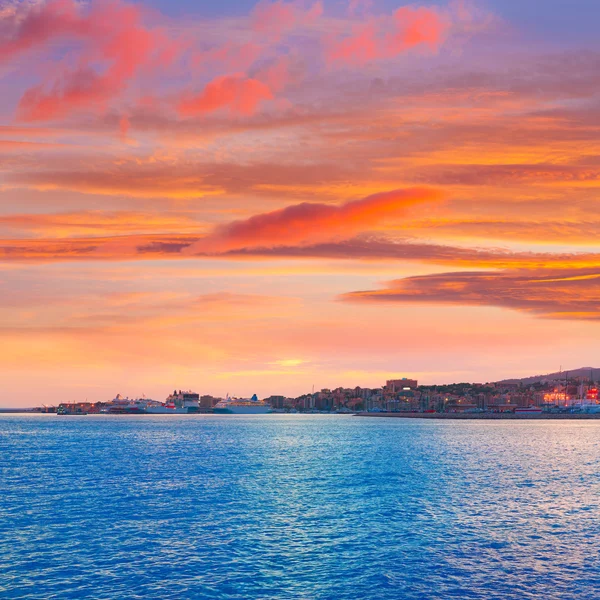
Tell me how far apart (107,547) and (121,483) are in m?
40.8

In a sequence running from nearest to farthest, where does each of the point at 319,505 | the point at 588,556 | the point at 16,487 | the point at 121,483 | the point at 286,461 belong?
the point at 588,556, the point at 319,505, the point at 16,487, the point at 121,483, the point at 286,461

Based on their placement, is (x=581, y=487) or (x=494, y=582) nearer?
(x=494, y=582)

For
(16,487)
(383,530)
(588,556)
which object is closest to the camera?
(588,556)

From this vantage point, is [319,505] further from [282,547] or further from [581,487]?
[581,487]

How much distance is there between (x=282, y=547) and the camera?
51.2 meters

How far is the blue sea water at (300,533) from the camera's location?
41344 mm

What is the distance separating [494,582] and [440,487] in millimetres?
45253

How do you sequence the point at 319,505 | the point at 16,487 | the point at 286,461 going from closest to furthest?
the point at 319,505
the point at 16,487
the point at 286,461

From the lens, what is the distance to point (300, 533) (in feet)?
185

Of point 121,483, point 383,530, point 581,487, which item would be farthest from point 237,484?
point 581,487

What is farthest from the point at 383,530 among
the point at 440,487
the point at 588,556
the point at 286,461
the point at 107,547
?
the point at 286,461

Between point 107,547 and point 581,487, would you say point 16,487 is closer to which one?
point 107,547

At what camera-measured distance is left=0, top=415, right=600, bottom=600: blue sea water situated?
41.3 meters

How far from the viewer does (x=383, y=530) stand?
5800 centimetres
